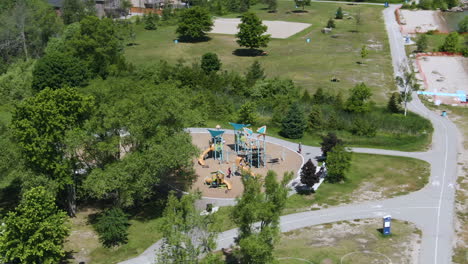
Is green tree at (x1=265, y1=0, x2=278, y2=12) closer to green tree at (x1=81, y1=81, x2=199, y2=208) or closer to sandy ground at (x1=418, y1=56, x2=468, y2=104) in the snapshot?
sandy ground at (x1=418, y1=56, x2=468, y2=104)

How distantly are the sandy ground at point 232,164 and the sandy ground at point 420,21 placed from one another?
252 feet

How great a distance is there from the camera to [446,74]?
306ft

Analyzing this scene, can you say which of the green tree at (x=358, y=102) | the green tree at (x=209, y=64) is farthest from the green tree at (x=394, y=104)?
the green tree at (x=209, y=64)

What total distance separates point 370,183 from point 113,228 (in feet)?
84.4

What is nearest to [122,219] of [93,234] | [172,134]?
[93,234]

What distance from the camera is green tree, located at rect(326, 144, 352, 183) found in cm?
5266

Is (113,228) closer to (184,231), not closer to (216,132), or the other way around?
(184,231)

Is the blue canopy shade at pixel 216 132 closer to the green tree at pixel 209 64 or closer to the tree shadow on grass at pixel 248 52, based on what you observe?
the green tree at pixel 209 64

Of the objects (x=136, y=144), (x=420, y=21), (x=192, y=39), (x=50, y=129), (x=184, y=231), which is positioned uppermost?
(x=420, y=21)

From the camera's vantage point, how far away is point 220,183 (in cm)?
5322

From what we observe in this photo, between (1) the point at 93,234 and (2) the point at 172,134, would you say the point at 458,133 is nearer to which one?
(2) the point at 172,134

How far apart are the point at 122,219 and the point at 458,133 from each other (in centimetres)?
4411

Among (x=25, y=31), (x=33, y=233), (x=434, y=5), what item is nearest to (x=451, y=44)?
(x=434, y=5)

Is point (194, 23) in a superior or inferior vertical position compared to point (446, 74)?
superior
